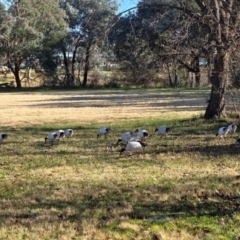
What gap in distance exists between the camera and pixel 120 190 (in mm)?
7230

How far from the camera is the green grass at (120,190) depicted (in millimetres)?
5375

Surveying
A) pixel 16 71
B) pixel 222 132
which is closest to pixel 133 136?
pixel 222 132

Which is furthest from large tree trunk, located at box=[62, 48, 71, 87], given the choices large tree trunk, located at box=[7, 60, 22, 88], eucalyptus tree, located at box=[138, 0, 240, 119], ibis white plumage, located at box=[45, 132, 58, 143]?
ibis white plumage, located at box=[45, 132, 58, 143]

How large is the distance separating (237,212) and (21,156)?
245 inches

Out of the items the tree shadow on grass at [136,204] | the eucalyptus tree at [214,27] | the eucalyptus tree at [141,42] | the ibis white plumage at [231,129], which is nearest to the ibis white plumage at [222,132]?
the ibis white plumage at [231,129]

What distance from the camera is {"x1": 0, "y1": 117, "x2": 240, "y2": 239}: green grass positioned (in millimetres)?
5375

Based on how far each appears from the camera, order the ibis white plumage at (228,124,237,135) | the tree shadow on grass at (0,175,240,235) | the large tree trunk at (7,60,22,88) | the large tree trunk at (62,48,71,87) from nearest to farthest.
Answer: the tree shadow on grass at (0,175,240,235)
the ibis white plumage at (228,124,237,135)
the large tree trunk at (7,60,22,88)
the large tree trunk at (62,48,71,87)

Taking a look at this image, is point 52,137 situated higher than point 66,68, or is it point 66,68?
point 66,68

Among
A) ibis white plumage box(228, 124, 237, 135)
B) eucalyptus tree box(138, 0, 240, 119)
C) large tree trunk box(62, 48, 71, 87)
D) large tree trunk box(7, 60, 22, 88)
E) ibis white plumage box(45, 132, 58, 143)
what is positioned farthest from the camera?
large tree trunk box(62, 48, 71, 87)

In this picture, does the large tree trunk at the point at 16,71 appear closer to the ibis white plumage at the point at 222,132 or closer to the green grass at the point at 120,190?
the green grass at the point at 120,190

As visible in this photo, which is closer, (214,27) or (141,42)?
(214,27)

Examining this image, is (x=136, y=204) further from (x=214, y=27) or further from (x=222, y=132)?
(x=222, y=132)

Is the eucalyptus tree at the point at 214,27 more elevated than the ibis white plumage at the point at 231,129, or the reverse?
the eucalyptus tree at the point at 214,27

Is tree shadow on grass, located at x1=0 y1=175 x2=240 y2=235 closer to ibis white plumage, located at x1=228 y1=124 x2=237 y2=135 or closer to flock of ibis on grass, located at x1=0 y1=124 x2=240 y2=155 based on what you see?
flock of ibis on grass, located at x1=0 y1=124 x2=240 y2=155
